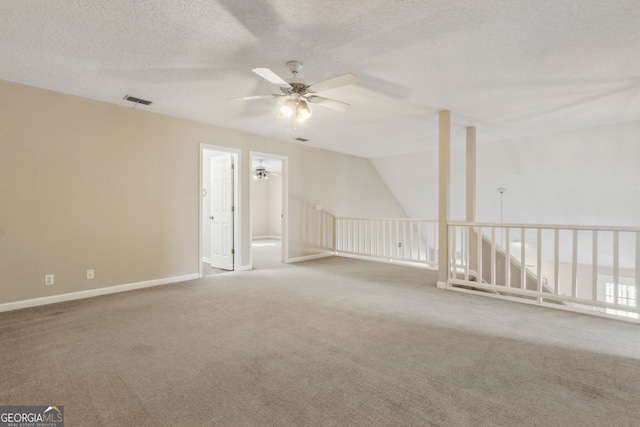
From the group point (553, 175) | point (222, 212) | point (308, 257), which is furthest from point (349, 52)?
point (553, 175)

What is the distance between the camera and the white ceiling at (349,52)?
6.75 feet

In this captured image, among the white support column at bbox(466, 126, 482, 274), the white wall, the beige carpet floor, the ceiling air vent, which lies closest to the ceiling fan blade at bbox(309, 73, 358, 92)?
the beige carpet floor

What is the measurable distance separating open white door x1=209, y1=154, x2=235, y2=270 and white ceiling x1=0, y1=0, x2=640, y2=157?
1372mm

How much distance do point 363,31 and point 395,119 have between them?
2.47 metres

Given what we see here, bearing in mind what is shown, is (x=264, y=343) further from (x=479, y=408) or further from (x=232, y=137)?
(x=232, y=137)

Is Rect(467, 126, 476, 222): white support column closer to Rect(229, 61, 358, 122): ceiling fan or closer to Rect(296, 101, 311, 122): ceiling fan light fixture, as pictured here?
Rect(229, 61, 358, 122): ceiling fan

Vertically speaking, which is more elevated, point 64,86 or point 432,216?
point 64,86

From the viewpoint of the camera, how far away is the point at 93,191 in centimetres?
369

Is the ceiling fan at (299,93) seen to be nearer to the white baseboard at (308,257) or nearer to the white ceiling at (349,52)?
the white ceiling at (349,52)

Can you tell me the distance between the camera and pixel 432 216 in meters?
8.61

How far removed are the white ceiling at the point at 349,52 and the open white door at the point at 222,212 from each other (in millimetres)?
1372

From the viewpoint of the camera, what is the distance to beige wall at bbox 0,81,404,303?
126 inches

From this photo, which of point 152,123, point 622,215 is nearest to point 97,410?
point 152,123

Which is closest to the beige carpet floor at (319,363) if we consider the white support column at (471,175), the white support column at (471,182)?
the white support column at (471,182)
